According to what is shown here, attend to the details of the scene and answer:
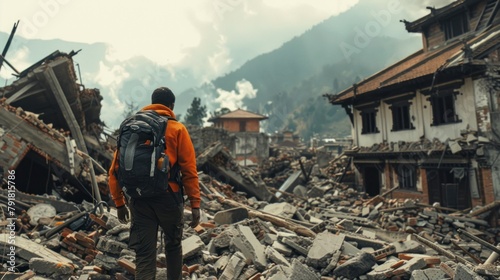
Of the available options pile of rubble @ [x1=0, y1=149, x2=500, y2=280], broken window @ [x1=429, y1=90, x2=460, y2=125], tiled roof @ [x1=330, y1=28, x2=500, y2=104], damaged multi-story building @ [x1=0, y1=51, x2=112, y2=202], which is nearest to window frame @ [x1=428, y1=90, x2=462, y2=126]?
broken window @ [x1=429, y1=90, x2=460, y2=125]

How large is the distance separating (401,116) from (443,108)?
2.32 meters

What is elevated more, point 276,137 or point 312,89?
point 312,89

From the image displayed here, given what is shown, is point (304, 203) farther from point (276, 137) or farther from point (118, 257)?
point (276, 137)

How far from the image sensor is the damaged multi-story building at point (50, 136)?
7.69 meters

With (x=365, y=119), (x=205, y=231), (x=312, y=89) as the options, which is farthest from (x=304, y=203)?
(x=312, y=89)

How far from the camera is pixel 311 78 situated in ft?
478

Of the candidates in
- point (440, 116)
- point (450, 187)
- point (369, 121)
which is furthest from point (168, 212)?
point (369, 121)

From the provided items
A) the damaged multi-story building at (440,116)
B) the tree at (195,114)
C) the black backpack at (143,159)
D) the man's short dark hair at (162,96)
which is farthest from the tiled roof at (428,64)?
the tree at (195,114)

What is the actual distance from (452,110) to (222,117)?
105 feet

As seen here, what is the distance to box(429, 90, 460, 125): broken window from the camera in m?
13.8

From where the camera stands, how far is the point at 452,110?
1393cm

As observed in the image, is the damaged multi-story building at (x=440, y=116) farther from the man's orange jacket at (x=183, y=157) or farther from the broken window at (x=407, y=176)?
the man's orange jacket at (x=183, y=157)

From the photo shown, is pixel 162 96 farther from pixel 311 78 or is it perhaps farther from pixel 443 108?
pixel 311 78

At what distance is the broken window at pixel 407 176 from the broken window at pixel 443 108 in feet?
9.10
